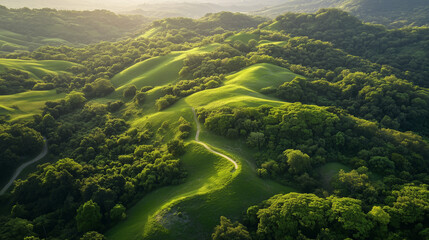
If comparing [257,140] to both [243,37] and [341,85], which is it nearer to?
[341,85]

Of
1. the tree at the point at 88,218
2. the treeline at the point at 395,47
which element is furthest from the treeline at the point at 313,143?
the treeline at the point at 395,47

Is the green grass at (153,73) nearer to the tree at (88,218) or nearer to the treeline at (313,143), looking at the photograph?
the treeline at (313,143)

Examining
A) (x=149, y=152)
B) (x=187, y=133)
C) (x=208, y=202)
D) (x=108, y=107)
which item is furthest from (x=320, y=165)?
(x=108, y=107)

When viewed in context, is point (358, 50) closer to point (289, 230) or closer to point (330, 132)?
point (330, 132)

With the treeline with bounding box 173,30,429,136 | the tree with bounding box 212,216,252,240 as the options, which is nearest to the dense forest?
the tree with bounding box 212,216,252,240

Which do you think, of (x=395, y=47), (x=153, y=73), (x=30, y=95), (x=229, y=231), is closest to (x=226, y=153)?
(x=229, y=231)
